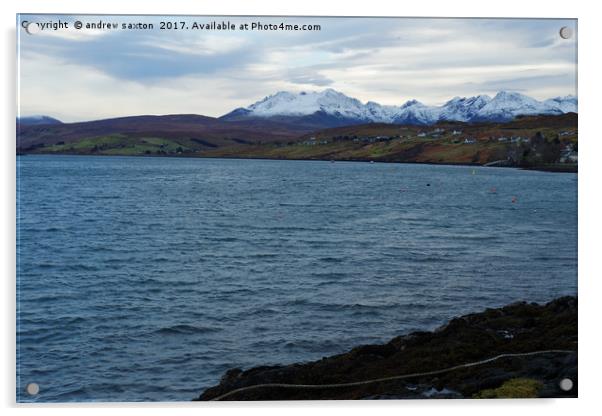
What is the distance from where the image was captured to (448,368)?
861 cm

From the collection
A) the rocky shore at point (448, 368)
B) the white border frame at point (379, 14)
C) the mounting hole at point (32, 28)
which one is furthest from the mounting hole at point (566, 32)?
the mounting hole at point (32, 28)

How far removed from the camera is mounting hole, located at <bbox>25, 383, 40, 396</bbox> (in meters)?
8.41

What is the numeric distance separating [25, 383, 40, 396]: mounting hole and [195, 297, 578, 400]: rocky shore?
221 cm

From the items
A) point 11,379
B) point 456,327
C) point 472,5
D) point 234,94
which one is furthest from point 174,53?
point 456,327

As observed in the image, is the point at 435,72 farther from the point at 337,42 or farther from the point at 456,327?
the point at 456,327

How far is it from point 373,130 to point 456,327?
3.41 meters

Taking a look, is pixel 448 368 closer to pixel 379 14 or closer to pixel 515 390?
pixel 515 390

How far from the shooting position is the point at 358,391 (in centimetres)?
845

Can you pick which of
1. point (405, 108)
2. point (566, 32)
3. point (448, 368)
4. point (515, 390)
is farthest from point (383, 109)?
point (515, 390)

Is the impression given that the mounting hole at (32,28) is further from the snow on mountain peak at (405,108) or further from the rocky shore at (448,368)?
the rocky shore at (448,368)

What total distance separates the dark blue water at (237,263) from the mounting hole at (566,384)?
48.7 inches

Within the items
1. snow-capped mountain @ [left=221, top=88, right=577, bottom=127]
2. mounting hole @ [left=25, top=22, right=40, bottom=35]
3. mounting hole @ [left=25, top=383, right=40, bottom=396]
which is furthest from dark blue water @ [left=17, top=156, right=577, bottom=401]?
mounting hole @ [left=25, top=22, right=40, bottom=35]

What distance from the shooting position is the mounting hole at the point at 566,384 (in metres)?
8.61

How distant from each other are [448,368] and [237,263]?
11.4ft
